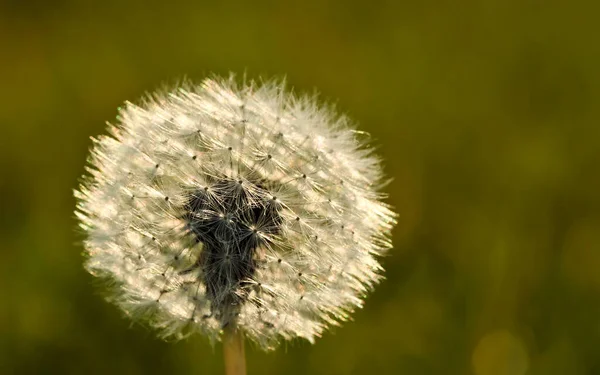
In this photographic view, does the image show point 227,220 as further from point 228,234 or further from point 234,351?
point 234,351

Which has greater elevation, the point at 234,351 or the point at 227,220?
the point at 227,220

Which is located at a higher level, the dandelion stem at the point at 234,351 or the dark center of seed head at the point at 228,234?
the dark center of seed head at the point at 228,234

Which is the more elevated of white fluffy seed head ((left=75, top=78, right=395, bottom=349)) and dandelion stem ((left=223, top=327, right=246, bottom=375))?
white fluffy seed head ((left=75, top=78, right=395, bottom=349))

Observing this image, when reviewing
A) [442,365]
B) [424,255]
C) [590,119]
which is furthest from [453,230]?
[590,119]

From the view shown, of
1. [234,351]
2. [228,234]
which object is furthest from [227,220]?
[234,351]

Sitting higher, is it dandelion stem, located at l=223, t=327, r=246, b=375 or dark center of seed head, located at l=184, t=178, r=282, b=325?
dark center of seed head, located at l=184, t=178, r=282, b=325
